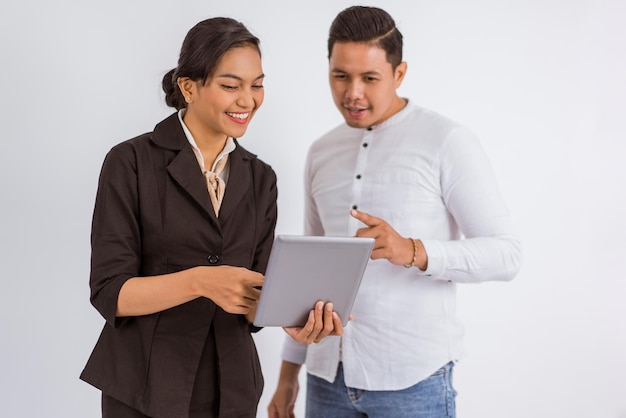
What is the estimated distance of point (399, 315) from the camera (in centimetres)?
218

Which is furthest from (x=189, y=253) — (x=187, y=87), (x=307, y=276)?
(x=187, y=87)

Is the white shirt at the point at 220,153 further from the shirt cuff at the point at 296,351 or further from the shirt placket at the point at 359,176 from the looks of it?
the shirt cuff at the point at 296,351

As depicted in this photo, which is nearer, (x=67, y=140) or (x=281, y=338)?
(x=67, y=140)

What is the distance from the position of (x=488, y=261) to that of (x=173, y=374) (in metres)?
0.85

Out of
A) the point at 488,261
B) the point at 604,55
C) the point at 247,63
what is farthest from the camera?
the point at 604,55

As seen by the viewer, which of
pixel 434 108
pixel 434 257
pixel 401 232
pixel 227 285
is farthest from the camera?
pixel 434 108

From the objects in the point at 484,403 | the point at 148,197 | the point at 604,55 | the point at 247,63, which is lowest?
the point at 484,403

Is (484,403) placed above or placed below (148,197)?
below

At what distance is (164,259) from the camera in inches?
71.4

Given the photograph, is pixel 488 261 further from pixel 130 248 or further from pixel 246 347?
pixel 130 248

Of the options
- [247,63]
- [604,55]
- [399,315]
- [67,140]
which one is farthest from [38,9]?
[604,55]

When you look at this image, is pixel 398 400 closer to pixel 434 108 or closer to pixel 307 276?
pixel 307 276

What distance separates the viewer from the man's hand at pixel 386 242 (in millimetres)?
1980

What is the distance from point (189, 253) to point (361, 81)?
71cm
